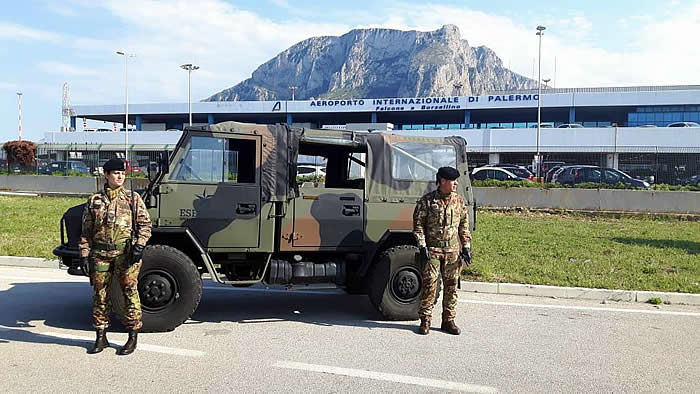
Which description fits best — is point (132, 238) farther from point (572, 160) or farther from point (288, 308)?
point (572, 160)

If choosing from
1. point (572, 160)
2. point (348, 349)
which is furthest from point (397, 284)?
point (572, 160)

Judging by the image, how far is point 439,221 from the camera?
6.57 metres

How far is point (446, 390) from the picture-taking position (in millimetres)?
4895

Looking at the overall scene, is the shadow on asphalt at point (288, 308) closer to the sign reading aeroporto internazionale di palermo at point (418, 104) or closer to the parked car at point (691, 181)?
the parked car at point (691, 181)

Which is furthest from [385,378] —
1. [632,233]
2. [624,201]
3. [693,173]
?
[693,173]

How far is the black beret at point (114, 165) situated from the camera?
18.8 feet

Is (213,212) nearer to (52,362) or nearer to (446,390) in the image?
(52,362)

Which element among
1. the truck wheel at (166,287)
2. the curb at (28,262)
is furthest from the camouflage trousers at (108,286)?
the curb at (28,262)

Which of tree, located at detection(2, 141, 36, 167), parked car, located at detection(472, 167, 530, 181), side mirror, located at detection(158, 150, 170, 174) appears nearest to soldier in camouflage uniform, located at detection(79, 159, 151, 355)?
side mirror, located at detection(158, 150, 170, 174)

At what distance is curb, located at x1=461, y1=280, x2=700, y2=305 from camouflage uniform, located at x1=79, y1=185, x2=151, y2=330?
5007 mm

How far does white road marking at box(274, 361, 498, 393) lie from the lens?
4961 millimetres

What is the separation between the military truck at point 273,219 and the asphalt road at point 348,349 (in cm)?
50

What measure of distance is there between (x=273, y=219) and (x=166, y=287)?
133 cm

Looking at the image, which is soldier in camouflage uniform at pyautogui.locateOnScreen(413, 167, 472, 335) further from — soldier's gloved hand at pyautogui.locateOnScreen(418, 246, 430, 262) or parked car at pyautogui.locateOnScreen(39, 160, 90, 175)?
parked car at pyautogui.locateOnScreen(39, 160, 90, 175)
